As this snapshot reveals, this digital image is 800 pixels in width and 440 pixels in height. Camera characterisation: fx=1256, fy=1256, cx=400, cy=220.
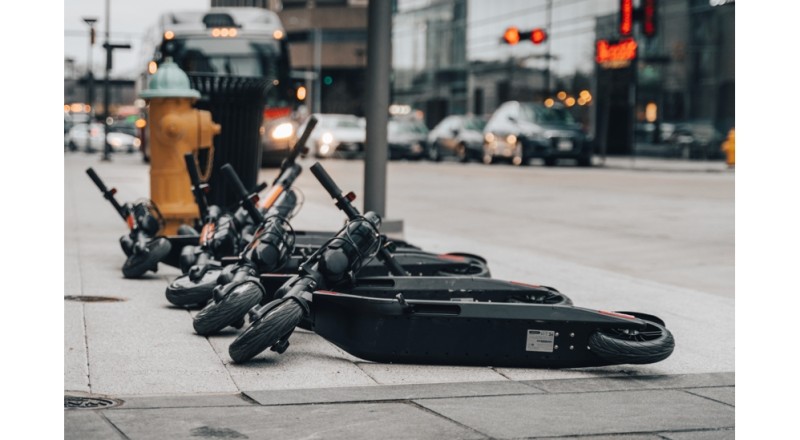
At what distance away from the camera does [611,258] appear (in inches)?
453

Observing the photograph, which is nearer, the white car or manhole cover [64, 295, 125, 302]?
manhole cover [64, 295, 125, 302]

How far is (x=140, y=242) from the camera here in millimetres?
9211

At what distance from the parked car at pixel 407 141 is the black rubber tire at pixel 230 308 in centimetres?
3552

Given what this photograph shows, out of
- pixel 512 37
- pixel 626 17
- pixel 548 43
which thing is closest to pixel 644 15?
pixel 626 17

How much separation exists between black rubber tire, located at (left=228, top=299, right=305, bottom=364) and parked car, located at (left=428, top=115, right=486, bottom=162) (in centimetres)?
→ 3347

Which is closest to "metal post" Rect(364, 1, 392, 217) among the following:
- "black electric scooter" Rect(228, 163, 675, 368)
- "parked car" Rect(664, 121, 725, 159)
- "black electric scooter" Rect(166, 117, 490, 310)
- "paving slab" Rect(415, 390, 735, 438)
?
"black electric scooter" Rect(166, 117, 490, 310)

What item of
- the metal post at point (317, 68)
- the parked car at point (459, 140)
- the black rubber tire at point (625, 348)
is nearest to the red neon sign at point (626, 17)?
the parked car at point (459, 140)

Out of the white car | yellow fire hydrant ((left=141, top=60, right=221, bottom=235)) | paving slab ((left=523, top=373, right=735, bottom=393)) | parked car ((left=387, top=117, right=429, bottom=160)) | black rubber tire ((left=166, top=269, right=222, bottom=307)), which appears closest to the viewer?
paving slab ((left=523, top=373, right=735, bottom=393))

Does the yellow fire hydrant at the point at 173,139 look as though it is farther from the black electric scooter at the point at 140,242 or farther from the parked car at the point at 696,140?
the parked car at the point at 696,140

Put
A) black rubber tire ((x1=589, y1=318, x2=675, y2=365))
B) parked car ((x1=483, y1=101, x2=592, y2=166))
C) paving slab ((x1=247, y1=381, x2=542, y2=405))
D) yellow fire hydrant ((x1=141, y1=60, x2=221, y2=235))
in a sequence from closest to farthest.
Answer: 1. paving slab ((x1=247, y1=381, x2=542, y2=405))
2. black rubber tire ((x1=589, y1=318, x2=675, y2=365))
3. yellow fire hydrant ((x1=141, y1=60, x2=221, y2=235))
4. parked car ((x1=483, y1=101, x2=592, y2=166))

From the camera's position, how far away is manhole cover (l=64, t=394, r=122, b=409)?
488cm

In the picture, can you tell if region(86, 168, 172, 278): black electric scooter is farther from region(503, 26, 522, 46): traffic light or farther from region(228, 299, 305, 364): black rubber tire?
region(503, 26, 522, 46): traffic light
